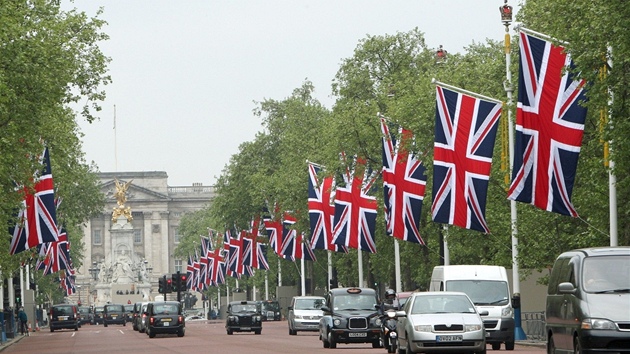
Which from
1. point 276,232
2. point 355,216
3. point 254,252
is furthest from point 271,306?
point 355,216

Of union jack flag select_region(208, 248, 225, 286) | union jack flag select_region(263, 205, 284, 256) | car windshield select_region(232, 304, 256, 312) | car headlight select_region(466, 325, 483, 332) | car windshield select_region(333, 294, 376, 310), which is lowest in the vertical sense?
car headlight select_region(466, 325, 483, 332)

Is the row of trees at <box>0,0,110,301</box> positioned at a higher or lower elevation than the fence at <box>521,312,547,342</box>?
higher

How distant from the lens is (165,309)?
65.0m

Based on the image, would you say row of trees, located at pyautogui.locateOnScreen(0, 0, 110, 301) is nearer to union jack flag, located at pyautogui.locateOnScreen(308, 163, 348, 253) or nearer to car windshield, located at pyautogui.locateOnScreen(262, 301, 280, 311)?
union jack flag, located at pyautogui.locateOnScreen(308, 163, 348, 253)

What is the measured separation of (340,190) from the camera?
59.6 metres

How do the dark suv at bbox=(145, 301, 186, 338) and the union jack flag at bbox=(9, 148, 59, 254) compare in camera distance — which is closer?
the union jack flag at bbox=(9, 148, 59, 254)

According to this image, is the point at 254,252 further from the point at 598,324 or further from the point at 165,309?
the point at 598,324

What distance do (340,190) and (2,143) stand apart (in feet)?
64.4

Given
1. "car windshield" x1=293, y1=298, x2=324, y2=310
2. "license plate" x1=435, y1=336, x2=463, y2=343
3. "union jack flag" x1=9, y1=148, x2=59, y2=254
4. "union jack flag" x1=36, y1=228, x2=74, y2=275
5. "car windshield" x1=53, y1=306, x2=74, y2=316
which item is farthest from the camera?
"car windshield" x1=53, y1=306, x2=74, y2=316

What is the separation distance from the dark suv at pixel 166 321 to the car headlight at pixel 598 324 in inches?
1690

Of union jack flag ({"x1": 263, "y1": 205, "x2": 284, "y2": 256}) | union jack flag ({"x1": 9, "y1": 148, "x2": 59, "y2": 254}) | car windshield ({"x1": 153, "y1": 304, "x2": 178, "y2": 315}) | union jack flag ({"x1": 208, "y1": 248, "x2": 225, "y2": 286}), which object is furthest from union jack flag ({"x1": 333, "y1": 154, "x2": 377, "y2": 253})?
union jack flag ({"x1": 208, "y1": 248, "x2": 225, "y2": 286})

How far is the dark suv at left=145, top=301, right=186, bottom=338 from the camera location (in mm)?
63219

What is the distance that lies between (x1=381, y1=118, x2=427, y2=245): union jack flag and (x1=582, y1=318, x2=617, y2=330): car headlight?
2804cm

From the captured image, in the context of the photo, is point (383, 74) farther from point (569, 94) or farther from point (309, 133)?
point (569, 94)
